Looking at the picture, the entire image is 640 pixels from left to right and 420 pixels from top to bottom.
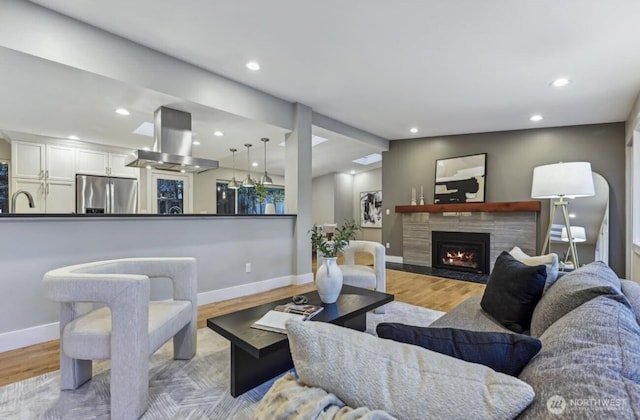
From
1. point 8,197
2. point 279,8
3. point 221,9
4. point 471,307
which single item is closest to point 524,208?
point 471,307

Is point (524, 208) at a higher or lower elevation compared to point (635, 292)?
higher

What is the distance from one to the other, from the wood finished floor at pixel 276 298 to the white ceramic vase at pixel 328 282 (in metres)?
1.33

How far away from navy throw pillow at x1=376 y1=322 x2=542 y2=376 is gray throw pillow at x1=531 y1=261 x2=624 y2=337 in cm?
55

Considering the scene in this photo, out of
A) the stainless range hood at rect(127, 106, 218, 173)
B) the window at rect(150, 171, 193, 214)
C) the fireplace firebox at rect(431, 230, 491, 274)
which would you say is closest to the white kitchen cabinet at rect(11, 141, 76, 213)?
the window at rect(150, 171, 193, 214)

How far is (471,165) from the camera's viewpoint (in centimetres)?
546

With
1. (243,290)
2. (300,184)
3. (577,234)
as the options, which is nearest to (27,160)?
(243,290)

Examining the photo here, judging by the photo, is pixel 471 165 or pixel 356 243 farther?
pixel 471 165

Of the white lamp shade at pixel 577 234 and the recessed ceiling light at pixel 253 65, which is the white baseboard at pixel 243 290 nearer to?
the recessed ceiling light at pixel 253 65

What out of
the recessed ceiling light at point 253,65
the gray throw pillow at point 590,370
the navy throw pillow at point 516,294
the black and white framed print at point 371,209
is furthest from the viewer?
the black and white framed print at point 371,209

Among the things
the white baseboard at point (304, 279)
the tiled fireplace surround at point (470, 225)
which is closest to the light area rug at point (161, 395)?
the white baseboard at point (304, 279)

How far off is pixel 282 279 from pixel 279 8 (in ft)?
9.82

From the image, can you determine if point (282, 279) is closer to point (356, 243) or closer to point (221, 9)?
point (356, 243)

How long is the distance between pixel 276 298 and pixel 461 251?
11.9 ft

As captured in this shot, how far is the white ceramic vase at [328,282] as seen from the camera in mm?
2029
